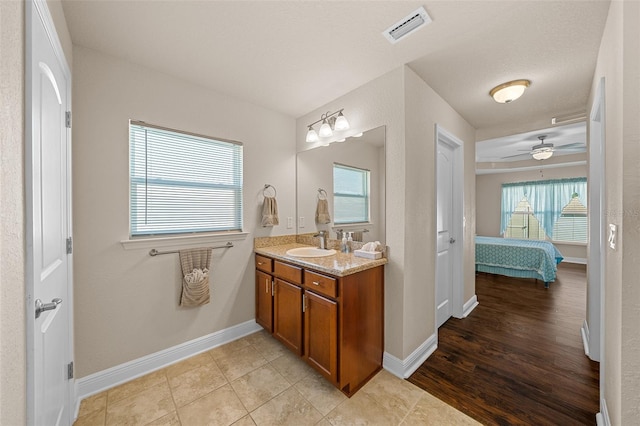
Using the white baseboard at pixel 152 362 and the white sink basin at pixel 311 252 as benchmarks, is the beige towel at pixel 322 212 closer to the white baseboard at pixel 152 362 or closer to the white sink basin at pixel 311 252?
the white sink basin at pixel 311 252

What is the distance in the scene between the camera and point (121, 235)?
191 cm

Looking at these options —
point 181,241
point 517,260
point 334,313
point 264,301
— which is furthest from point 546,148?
point 181,241

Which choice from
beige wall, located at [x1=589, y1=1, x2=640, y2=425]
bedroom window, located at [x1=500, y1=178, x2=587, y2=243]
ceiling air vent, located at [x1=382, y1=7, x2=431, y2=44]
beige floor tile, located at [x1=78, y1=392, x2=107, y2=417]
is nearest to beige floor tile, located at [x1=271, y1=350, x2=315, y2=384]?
beige floor tile, located at [x1=78, y1=392, x2=107, y2=417]

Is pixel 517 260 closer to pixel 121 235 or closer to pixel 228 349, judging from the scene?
pixel 228 349

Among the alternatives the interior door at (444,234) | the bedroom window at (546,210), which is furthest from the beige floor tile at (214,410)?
the bedroom window at (546,210)

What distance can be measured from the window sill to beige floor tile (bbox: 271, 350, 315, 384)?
3.89 feet

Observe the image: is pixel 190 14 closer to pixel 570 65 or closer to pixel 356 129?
pixel 356 129

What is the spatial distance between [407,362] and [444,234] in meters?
1.49

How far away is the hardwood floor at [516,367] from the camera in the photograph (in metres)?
1.64

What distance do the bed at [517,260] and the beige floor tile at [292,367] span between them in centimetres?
426

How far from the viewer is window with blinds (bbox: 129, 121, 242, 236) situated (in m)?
2.01

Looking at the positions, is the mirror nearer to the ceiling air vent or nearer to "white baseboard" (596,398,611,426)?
the ceiling air vent

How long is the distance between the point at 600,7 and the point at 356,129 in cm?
160

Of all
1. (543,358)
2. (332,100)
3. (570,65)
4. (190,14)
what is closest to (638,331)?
(543,358)
